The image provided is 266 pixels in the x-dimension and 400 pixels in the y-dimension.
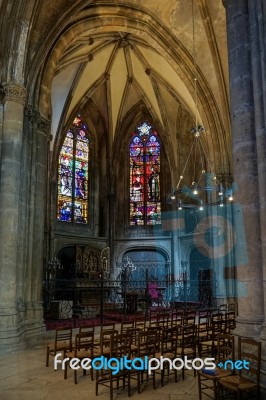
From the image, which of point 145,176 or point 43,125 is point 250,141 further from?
point 145,176

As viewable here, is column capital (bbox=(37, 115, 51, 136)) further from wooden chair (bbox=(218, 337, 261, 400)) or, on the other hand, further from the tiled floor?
wooden chair (bbox=(218, 337, 261, 400))

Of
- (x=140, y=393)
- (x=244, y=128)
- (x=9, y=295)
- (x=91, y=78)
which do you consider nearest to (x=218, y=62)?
(x=91, y=78)

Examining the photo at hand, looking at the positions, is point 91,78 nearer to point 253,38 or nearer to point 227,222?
point 227,222

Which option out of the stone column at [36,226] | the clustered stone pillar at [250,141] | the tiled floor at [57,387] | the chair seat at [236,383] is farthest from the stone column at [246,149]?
the stone column at [36,226]

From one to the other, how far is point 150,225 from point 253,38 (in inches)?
740

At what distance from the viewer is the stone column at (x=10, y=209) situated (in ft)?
30.7

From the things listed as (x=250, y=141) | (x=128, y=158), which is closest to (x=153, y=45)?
(x=128, y=158)

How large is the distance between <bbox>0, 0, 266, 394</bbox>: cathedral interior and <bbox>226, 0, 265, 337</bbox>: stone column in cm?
2

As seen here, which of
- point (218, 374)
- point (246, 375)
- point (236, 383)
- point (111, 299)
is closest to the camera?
point (236, 383)

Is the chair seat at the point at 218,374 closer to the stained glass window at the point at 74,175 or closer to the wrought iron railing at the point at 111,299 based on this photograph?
the wrought iron railing at the point at 111,299

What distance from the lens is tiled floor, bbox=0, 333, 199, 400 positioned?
552 centimetres

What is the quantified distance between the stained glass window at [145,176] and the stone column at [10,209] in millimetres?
14941

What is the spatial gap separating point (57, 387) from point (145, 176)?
20.0 metres

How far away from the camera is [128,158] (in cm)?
2569
